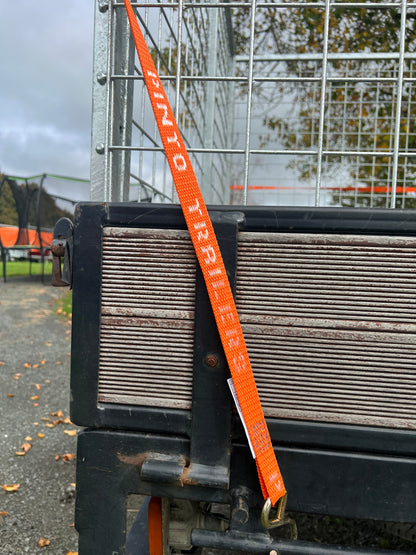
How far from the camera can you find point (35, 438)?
3418 millimetres

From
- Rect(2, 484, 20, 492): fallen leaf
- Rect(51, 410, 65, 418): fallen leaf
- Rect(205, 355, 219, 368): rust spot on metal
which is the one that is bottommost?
Rect(51, 410, 65, 418): fallen leaf

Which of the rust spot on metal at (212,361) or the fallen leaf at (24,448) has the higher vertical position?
the rust spot on metal at (212,361)

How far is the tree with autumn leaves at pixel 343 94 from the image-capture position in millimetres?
4367

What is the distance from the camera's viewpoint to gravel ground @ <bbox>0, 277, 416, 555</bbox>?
2258 mm

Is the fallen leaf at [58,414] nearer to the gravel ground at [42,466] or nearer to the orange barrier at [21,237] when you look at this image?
the gravel ground at [42,466]

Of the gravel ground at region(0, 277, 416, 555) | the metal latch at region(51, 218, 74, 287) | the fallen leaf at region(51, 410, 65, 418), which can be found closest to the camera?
the metal latch at region(51, 218, 74, 287)

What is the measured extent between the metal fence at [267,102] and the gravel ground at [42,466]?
1.68 meters

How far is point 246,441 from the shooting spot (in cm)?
120

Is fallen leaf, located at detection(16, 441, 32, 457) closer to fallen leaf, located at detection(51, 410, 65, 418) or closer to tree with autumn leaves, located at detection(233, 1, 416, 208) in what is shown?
fallen leaf, located at detection(51, 410, 65, 418)

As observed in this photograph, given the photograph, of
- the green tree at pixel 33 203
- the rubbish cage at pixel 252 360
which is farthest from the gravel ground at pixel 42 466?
the green tree at pixel 33 203

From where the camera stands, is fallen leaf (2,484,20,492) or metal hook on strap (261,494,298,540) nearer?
metal hook on strap (261,494,298,540)

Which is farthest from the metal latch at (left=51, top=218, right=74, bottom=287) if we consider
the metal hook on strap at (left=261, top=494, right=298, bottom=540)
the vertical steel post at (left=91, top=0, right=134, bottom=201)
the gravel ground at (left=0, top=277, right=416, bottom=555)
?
the gravel ground at (left=0, top=277, right=416, bottom=555)

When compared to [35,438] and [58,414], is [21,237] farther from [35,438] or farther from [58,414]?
[35,438]

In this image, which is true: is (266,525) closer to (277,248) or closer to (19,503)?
(277,248)
